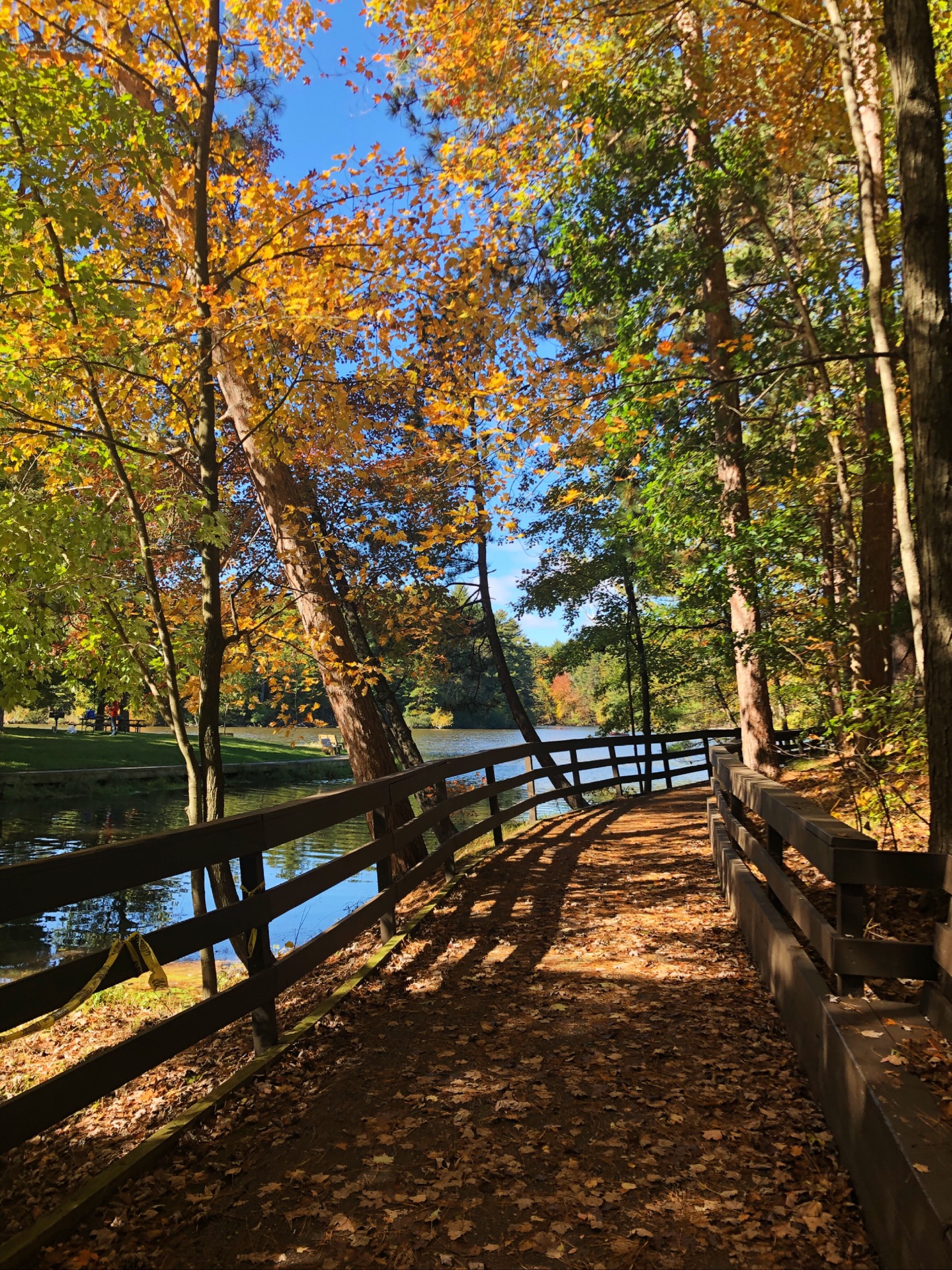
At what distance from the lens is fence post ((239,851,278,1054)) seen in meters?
3.79

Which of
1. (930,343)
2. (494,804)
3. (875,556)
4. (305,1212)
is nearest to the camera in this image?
(305,1212)

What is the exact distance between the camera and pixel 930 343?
4348 mm

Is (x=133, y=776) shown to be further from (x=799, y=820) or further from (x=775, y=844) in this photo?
(x=799, y=820)

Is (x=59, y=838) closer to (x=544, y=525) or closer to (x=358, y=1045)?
(x=544, y=525)

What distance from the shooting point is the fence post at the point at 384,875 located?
17.8 feet

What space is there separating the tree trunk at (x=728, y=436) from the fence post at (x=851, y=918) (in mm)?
6765

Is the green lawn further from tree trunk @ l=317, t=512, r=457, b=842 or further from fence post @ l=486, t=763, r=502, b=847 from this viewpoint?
fence post @ l=486, t=763, r=502, b=847

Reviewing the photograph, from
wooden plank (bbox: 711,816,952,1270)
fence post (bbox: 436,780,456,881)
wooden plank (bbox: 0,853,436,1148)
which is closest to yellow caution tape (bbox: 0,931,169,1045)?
wooden plank (bbox: 0,853,436,1148)

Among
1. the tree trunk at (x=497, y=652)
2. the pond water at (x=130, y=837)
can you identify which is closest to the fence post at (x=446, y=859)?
the pond water at (x=130, y=837)

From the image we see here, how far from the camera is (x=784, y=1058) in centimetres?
369

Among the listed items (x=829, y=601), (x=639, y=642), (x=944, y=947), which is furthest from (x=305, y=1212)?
(x=639, y=642)

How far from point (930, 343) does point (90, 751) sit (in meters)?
30.3

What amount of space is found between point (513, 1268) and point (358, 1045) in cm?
178

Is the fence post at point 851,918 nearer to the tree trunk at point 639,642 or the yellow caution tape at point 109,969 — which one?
the yellow caution tape at point 109,969
